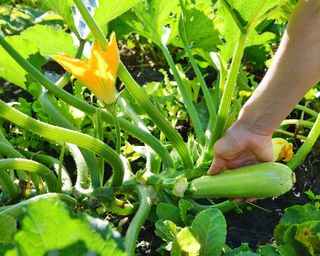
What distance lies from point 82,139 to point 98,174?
212 mm

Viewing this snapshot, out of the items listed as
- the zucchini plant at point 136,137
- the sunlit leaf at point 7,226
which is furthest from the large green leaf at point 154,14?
the sunlit leaf at point 7,226

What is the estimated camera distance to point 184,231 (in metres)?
1.44

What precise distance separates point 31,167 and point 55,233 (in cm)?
96

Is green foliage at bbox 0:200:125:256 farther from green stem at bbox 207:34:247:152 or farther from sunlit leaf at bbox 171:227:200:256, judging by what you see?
green stem at bbox 207:34:247:152

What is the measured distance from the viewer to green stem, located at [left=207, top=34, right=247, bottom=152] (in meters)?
1.69

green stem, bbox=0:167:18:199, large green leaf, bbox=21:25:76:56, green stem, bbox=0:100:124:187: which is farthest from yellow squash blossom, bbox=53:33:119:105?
large green leaf, bbox=21:25:76:56

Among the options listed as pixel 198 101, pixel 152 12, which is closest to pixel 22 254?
pixel 152 12

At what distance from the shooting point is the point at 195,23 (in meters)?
2.03

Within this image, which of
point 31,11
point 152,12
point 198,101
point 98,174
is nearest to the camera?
point 98,174

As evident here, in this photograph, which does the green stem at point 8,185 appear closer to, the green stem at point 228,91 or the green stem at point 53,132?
the green stem at point 53,132

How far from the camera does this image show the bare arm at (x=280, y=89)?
151 cm

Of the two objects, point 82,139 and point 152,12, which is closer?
point 82,139

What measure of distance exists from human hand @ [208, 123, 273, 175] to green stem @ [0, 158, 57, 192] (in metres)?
0.46

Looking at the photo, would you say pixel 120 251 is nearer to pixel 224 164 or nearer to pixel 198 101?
pixel 224 164
